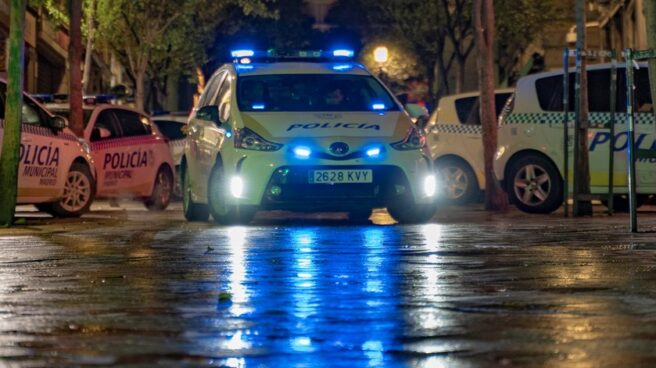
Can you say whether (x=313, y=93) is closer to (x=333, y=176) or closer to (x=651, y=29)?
(x=333, y=176)

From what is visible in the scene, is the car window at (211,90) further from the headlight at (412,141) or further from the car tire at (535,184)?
the car tire at (535,184)

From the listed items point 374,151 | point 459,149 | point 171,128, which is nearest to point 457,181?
point 459,149

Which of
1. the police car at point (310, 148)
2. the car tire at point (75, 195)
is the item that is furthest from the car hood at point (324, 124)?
the car tire at point (75, 195)

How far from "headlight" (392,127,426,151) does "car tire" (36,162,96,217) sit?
514 centimetres

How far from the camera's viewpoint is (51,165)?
1892 cm

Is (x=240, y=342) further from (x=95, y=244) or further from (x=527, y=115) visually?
(x=527, y=115)

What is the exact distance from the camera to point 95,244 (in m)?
13.1

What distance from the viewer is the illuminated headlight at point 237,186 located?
51.0 ft

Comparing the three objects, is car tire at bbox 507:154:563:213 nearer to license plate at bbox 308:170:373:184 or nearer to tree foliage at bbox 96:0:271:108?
license plate at bbox 308:170:373:184

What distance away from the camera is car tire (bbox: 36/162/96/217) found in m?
19.6

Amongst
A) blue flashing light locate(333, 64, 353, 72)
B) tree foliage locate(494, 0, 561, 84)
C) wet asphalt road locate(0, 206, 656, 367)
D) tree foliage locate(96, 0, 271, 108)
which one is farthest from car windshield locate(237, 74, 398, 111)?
tree foliage locate(494, 0, 561, 84)

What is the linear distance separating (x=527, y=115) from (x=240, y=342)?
1287cm

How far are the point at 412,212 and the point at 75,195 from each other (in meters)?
5.18

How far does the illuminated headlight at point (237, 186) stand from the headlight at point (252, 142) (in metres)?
0.30
